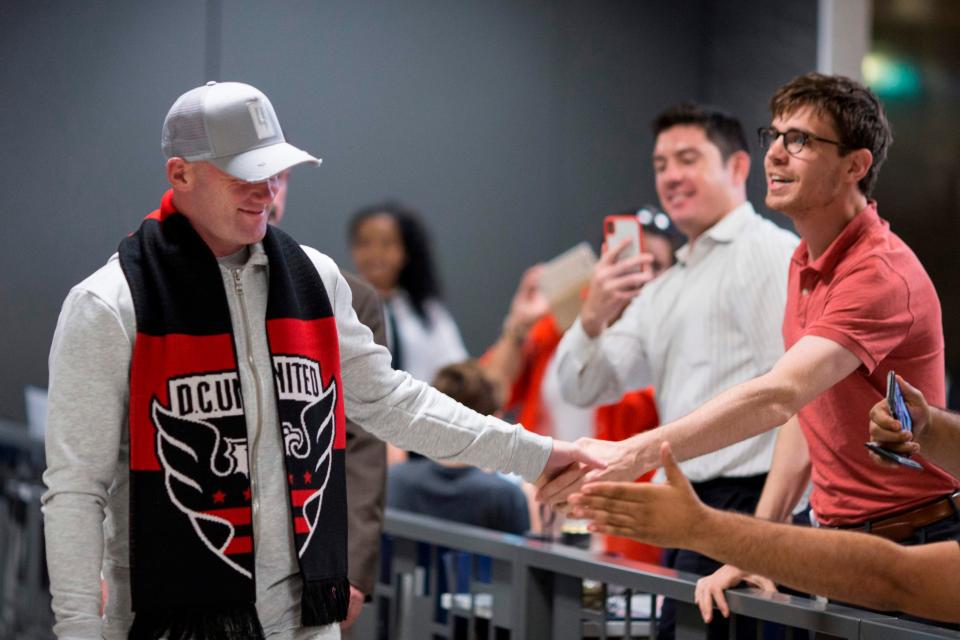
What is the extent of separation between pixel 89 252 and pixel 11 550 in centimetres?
136

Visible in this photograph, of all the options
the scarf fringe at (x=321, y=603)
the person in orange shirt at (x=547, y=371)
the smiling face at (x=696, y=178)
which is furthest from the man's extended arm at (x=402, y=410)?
the person in orange shirt at (x=547, y=371)

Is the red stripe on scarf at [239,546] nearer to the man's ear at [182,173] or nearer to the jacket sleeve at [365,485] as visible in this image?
the man's ear at [182,173]

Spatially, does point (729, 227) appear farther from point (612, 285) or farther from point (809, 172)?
point (809, 172)

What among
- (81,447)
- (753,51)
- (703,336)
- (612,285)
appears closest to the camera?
(81,447)

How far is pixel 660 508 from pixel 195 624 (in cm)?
78

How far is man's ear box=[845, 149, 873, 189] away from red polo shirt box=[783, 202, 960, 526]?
0.25 ft

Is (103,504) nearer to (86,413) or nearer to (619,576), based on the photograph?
(86,413)

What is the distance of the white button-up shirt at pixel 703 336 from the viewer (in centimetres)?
329

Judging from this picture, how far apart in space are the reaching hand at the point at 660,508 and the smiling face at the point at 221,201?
0.72 m

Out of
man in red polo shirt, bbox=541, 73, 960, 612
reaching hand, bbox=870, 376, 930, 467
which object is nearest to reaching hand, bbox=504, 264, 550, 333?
man in red polo shirt, bbox=541, 73, 960, 612

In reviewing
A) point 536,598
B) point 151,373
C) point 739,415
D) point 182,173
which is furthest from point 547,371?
point 151,373

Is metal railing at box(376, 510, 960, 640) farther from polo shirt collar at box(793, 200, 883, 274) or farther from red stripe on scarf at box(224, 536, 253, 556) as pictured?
red stripe on scarf at box(224, 536, 253, 556)

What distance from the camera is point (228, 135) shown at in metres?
2.17

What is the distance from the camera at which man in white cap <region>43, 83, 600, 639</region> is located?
2029mm
